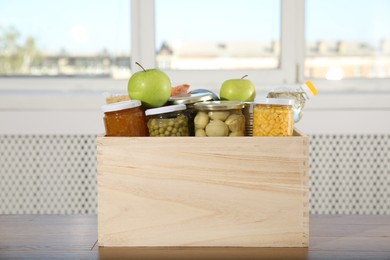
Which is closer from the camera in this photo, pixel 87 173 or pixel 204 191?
pixel 204 191

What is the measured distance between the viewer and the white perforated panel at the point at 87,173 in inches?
104

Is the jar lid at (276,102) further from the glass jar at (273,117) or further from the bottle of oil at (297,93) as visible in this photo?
the bottle of oil at (297,93)

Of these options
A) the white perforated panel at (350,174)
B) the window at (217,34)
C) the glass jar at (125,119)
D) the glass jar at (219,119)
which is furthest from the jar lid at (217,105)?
the window at (217,34)

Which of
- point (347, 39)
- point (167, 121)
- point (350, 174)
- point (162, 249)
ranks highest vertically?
point (347, 39)

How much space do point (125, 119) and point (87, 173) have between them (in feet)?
5.16

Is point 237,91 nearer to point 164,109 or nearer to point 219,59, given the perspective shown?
point 164,109

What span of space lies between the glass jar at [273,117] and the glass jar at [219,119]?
1.2 inches

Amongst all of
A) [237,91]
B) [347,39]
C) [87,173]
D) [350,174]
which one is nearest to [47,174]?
[87,173]

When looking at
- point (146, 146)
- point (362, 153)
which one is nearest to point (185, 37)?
point (362, 153)

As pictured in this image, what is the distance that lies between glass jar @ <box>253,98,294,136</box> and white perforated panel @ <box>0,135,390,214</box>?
154cm

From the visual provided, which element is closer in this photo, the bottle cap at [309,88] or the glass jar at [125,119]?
the glass jar at [125,119]

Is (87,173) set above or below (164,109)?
below

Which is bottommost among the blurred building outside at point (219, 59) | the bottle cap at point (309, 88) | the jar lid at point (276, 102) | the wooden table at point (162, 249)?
the wooden table at point (162, 249)

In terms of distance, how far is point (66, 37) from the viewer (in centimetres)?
284
